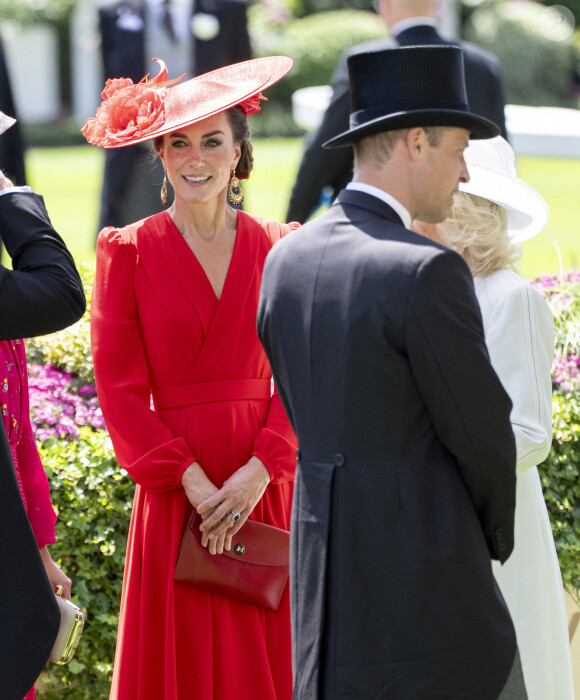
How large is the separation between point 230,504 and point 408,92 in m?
1.31

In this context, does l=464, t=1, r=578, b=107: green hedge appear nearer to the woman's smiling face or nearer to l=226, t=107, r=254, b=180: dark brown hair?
l=226, t=107, r=254, b=180: dark brown hair

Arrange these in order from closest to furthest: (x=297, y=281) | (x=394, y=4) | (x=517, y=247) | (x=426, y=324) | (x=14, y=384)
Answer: (x=426, y=324) → (x=297, y=281) → (x=14, y=384) → (x=517, y=247) → (x=394, y=4)

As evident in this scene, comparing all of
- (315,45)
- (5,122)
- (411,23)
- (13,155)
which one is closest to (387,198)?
(5,122)

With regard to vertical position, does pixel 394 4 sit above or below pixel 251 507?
above

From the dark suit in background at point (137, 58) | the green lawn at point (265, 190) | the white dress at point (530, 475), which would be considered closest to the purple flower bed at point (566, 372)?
the white dress at point (530, 475)

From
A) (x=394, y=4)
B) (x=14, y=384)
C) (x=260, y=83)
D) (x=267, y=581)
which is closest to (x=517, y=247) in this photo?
(x=260, y=83)

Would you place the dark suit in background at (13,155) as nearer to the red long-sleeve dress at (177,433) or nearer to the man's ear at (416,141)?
the red long-sleeve dress at (177,433)

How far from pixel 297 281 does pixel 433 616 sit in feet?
2.47

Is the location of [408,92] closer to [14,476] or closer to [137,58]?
[14,476]

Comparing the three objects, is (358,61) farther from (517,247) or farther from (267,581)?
(267,581)

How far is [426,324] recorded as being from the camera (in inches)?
93.5

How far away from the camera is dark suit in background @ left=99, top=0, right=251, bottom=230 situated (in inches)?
309

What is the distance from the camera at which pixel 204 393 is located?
11.3 feet

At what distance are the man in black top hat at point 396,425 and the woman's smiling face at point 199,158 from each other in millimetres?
972
